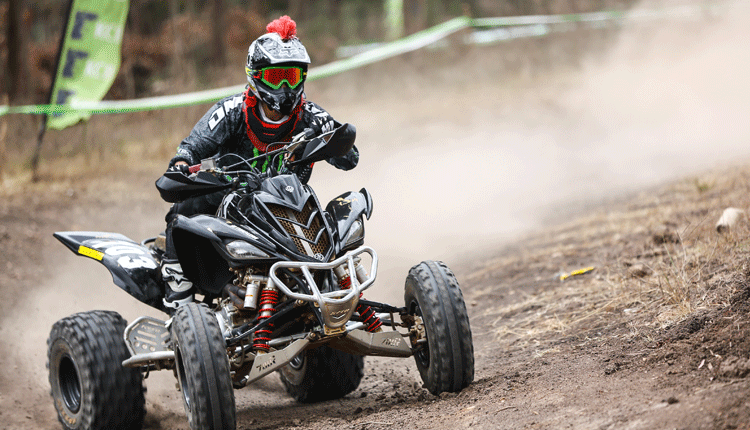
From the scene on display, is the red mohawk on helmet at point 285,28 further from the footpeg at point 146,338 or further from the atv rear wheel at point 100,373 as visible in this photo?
the atv rear wheel at point 100,373

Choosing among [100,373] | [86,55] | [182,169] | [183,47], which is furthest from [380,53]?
[100,373]

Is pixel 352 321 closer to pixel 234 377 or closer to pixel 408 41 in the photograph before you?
pixel 234 377

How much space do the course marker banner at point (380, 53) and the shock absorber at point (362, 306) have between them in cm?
750

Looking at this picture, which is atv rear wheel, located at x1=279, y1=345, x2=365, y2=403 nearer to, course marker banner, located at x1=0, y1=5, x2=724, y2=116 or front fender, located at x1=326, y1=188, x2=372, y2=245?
front fender, located at x1=326, y1=188, x2=372, y2=245

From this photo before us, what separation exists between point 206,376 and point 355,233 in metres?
1.25

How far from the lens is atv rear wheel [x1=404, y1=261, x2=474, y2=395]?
448cm

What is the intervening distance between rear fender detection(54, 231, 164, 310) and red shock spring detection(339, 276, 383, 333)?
1457 millimetres

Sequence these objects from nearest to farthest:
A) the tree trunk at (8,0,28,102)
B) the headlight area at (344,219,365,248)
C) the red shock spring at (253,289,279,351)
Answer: the red shock spring at (253,289,279,351) → the headlight area at (344,219,365,248) → the tree trunk at (8,0,28,102)

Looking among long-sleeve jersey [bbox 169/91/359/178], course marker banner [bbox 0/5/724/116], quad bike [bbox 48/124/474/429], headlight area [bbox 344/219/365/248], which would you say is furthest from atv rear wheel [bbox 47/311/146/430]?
course marker banner [bbox 0/5/724/116]

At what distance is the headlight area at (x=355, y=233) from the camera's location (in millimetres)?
4684

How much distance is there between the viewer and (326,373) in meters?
5.66

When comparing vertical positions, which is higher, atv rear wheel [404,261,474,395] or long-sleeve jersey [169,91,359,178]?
long-sleeve jersey [169,91,359,178]

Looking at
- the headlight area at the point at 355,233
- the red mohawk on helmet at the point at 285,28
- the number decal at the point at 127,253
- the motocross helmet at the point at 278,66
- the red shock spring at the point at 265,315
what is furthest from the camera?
the number decal at the point at 127,253

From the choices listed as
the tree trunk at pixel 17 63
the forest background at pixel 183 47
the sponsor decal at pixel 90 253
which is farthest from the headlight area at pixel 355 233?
the tree trunk at pixel 17 63
